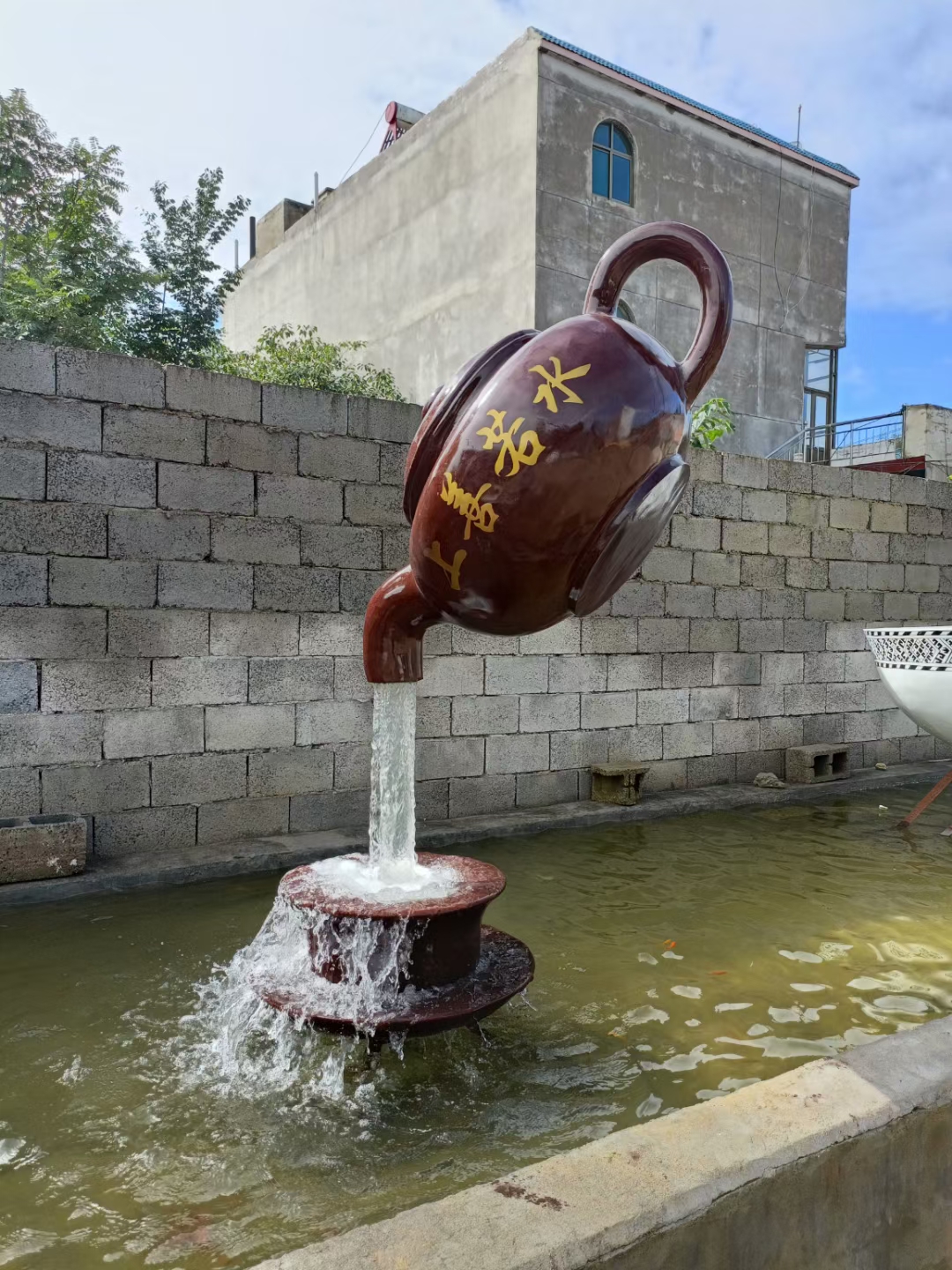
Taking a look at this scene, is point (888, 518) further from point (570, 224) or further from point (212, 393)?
point (570, 224)

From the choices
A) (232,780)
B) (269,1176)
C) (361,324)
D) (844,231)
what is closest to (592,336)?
(269,1176)

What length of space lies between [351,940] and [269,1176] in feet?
1.98

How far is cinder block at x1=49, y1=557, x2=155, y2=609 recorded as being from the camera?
178 inches

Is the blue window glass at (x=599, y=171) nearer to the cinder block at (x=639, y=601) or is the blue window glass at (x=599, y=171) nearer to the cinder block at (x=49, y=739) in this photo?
the cinder block at (x=639, y=601)

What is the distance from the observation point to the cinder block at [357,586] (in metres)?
5.35

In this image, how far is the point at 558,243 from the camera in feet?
45.5

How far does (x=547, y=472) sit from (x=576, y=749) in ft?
14.0

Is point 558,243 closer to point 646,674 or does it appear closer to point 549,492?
point 646,674

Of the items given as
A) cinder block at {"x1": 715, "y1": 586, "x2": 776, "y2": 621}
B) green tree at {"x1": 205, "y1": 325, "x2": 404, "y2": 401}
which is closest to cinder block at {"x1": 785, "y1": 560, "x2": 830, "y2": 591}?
cinder block at {"x1": 715, "y1": 586, "x2": 776, "y2": 621}

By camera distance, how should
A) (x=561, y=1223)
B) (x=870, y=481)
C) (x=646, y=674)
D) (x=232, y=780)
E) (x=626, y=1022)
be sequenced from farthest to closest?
(x=870, y=481) → (x=646, y=674) → (x=232, y=780) → (x=626, y=1022) → (x=561, y=1223)

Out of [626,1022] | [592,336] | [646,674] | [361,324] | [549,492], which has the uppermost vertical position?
[361,324]

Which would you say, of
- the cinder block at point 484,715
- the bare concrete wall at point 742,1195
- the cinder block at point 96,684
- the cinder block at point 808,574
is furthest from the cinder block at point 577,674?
the bare concrete wall at point 742,1195

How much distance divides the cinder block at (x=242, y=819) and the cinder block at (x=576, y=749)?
6.11 ft

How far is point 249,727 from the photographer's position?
505 cm
